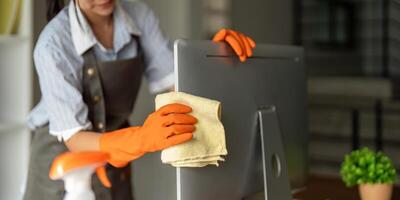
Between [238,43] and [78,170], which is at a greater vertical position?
[238,43]

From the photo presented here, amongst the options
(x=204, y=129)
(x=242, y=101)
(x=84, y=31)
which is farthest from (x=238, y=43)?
(x=84, y=31)

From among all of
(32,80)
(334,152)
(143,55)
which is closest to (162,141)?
(143,55)

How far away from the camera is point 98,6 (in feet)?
3.85

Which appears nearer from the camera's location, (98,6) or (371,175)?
(98,6)

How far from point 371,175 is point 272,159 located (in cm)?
31

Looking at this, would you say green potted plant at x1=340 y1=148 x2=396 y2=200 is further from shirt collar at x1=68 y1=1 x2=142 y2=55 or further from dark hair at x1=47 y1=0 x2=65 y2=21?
dark hair at x1=47 y1=0 x2=65 y2=21

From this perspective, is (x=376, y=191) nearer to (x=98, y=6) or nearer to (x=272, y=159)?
(x=272, y=159)

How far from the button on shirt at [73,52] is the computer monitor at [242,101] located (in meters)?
0.26

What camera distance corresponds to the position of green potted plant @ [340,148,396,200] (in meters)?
1.31

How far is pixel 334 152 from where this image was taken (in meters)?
3.94

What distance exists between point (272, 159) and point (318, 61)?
12.0 ft

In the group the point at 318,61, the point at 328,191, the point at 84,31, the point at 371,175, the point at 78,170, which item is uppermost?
the point at 84,31

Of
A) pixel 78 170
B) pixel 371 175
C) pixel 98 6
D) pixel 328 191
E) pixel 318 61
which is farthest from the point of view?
pixel 318 61

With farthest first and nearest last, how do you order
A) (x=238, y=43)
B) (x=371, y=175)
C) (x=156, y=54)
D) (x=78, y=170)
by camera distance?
(x=156, y=54) → (x=371, y=175) → (x=238, y=43) → (x=78, y=170)
